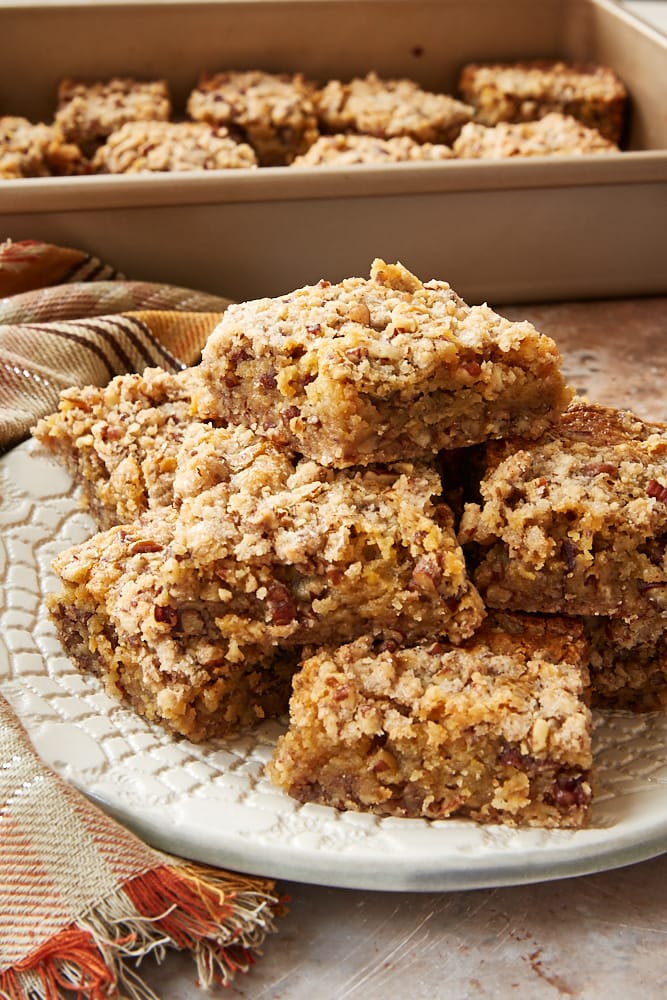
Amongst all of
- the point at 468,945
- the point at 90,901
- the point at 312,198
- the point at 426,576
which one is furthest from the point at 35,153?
the point at 468,945

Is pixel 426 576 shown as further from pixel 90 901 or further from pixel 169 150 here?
pixel 169 150

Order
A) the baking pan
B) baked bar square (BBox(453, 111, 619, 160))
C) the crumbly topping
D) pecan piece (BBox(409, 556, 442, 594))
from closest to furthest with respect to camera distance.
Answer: pecan piece (BBox(409, 556, 442, 594)), the baking pan, baked bar square (BBox(453, 111, 619, 160)), the crumbly topping

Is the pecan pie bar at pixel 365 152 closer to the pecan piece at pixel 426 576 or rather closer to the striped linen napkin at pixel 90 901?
the pecan piece at pixel 426 576

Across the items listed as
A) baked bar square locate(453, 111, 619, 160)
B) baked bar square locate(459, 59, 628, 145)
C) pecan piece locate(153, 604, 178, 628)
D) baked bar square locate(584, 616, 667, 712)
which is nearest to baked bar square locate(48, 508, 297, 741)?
pecan piece locate(153, 604, 178, 628)

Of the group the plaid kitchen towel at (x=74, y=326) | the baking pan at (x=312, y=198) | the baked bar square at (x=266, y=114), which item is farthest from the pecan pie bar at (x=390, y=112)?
the plaid kitchen towel at (x=74, y=326)

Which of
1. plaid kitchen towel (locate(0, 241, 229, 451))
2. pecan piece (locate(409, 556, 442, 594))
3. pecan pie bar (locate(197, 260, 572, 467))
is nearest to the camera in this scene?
pecan piece (locate(409, 556, 442, 594))

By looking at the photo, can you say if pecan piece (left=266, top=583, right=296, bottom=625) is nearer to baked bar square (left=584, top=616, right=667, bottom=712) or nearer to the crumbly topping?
baked bar square (left=584, top=616, right=667, bottom=712)

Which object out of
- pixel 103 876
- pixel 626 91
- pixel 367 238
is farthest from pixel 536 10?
pixel 103 876
